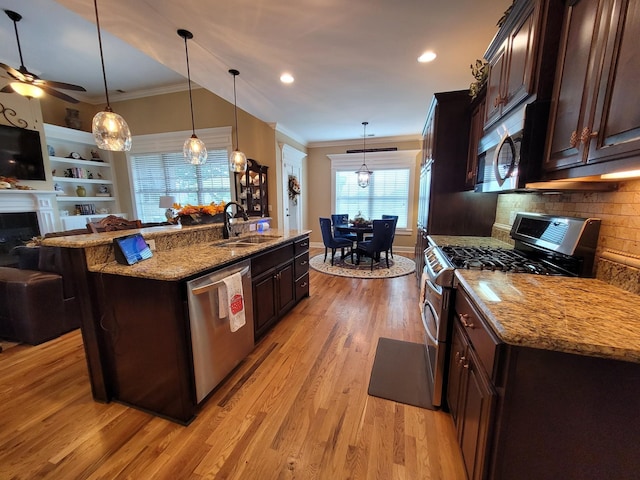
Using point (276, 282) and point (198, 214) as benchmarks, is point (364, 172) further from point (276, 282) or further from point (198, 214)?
point (198, 214)

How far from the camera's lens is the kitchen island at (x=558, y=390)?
780 mm

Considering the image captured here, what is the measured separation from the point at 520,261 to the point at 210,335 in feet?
6.84

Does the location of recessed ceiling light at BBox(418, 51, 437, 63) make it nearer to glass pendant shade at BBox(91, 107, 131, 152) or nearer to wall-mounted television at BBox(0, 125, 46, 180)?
glass pendant shade at BBox(91, 107, 131, 152)

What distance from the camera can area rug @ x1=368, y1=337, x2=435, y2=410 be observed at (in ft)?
5.90

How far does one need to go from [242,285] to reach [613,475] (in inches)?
77.4

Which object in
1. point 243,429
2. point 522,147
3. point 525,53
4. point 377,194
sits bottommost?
point 243,429

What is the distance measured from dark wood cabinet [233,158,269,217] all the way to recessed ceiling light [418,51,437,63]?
305 cm

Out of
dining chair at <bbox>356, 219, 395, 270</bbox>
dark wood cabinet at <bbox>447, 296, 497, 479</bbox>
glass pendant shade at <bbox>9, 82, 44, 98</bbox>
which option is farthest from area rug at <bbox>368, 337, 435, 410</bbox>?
glass pendant shade at <bbox>9, 82, 44, 98</bbox>

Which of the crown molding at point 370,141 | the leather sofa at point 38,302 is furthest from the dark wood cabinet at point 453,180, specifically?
the leather sofa at point 38,302

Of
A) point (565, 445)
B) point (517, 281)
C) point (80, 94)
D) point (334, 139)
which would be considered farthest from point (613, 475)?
point (80, 94)

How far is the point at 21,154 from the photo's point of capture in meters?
3.95

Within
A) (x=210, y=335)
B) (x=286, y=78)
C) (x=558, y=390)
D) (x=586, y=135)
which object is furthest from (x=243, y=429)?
(x=286, y=78)

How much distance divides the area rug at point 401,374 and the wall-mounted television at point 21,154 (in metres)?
5.78

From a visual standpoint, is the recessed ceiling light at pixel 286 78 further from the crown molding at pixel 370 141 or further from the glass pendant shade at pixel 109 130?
the crown molding at pixel 370 141
